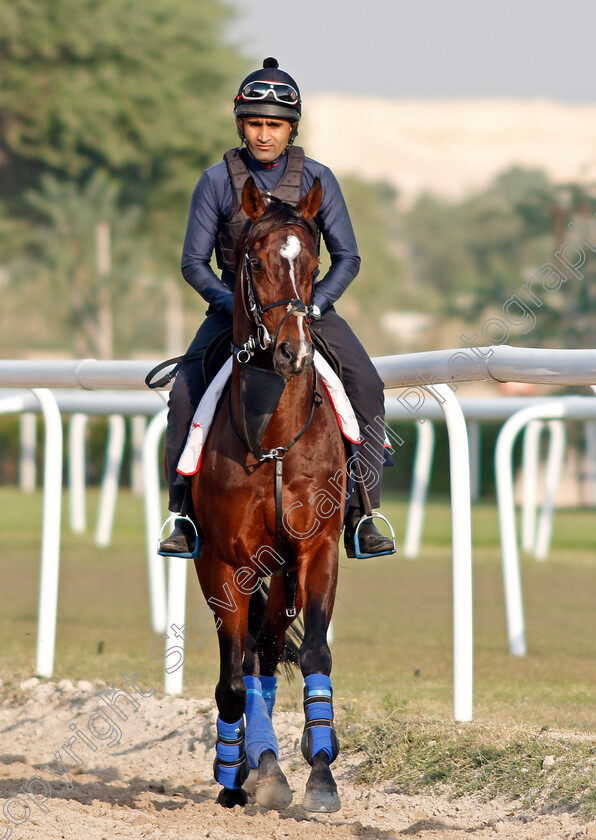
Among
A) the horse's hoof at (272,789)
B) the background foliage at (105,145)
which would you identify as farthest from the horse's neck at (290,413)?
the background foliage at (105,145)

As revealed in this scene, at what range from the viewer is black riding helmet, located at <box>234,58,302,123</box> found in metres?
4.71

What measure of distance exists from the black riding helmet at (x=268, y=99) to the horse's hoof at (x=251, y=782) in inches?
95.5

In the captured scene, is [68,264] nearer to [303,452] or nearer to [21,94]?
[21,94]

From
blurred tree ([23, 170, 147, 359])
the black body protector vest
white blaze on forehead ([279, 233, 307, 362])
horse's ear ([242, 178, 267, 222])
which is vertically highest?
blurred tree ([23, 170, 147, 359])

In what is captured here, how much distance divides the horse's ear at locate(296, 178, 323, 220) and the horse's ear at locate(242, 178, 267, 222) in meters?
0.13

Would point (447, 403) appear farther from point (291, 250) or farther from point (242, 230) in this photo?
point (291, 250)

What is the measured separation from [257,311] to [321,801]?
1576mm

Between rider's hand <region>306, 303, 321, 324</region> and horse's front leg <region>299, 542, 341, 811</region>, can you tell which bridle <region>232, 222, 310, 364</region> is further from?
horse's front leg <region>299, 542, 341, 811</region>

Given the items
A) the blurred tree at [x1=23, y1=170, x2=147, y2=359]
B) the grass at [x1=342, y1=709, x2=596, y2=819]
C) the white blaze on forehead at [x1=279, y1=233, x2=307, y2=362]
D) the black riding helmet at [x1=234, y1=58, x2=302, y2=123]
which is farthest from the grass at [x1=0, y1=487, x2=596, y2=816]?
the blurred tree at [x1=23, y1=170, x2=147, y2=359]

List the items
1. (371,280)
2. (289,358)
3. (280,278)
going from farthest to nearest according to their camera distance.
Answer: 1. (371,280)
2. (280,278)
3. (289,358)

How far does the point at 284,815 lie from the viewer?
4473 millimetres

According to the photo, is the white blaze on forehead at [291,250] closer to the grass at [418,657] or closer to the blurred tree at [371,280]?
the grass at [418,657]

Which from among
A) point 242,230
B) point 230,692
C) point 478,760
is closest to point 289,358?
point 242,230

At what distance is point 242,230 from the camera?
182 inches
